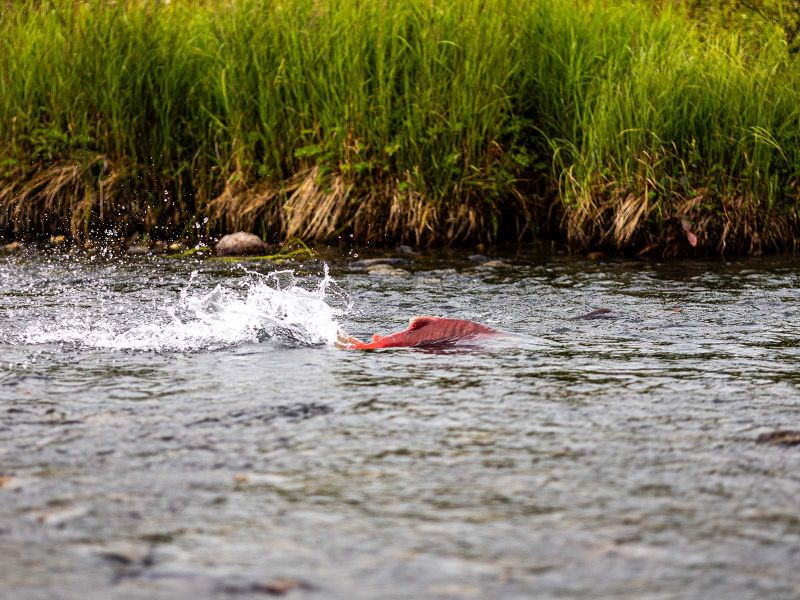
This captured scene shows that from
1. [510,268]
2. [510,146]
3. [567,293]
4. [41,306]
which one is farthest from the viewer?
[510,146]

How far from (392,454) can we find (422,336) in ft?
5.45

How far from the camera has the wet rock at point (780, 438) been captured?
3430 mm

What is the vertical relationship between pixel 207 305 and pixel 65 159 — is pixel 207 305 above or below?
below

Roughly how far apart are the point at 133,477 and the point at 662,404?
5.98 feet

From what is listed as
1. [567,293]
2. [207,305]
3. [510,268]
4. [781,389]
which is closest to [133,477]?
[781,389]

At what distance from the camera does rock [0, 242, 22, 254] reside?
8438mm

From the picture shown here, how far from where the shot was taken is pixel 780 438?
3461 millimetres

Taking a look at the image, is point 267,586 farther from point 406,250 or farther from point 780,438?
point 406,250

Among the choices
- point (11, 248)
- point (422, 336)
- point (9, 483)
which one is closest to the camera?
point (9, 483)

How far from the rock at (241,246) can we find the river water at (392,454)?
2169mm

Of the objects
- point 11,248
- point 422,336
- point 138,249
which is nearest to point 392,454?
point 422,336

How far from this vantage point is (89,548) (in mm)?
2672

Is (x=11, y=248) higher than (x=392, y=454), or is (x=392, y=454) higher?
(x=392, y=454)

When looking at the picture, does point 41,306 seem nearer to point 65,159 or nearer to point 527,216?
point 65,159
